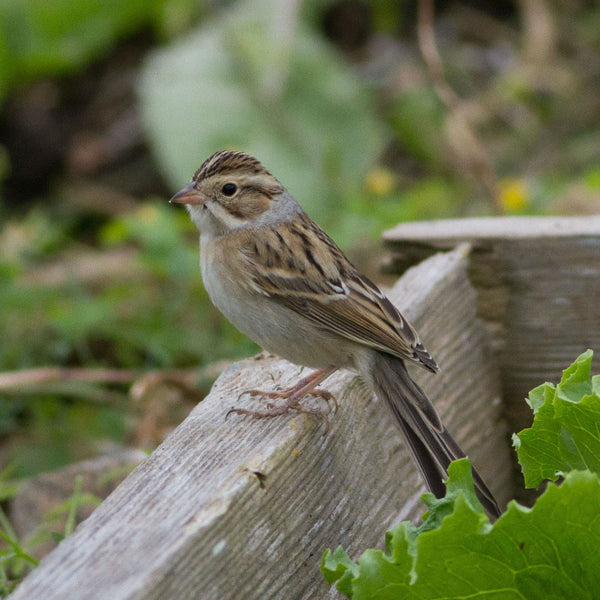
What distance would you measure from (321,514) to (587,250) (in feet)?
4.61

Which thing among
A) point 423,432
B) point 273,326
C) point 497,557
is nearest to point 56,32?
point 273,326

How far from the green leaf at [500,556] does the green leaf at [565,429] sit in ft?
0.96

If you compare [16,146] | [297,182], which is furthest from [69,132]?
[297,182]

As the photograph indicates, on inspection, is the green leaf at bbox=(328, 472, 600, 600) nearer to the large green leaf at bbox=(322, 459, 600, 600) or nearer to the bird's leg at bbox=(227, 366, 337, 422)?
the large green leaf at bbox=(322, 459, 600, 600)

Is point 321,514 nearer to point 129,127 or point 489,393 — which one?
point 489,393

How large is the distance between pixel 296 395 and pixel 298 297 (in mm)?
828

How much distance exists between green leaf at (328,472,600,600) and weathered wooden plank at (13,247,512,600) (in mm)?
191

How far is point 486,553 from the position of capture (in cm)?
183

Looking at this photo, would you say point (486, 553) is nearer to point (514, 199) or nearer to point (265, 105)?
point (514, 199)

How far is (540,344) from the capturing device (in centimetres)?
328

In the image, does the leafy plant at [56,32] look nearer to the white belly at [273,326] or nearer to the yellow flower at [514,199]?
the yellow flower at [514,199]

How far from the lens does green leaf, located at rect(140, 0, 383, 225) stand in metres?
6.84

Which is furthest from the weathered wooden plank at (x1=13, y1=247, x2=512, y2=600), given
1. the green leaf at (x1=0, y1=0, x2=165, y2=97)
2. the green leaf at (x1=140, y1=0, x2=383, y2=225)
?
the green leaf at (x1=0, y1=0, x2=165, y2=97)

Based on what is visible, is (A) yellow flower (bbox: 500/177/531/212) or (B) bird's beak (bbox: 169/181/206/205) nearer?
(B) bird's beak (bbox: 169/181/206/205)
